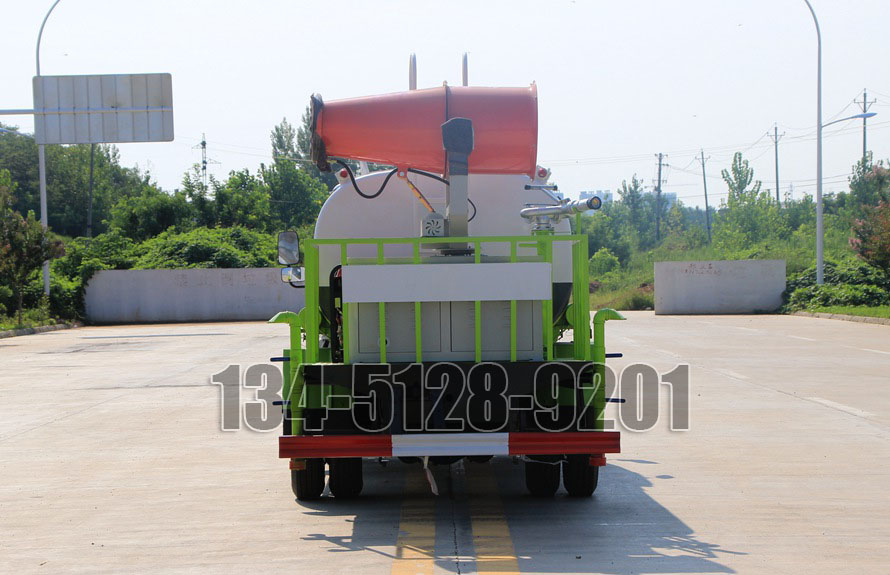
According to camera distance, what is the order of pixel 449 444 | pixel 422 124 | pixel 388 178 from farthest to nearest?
pixel 388 178 → pixel 422 124 → pixel 449 444

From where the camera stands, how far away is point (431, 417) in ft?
21.9

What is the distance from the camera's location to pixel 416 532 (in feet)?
21.2

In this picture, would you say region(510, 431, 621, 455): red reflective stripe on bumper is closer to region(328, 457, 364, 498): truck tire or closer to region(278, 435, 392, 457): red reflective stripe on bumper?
region(278, 435, 392, 457): red reflective stripe on bumper

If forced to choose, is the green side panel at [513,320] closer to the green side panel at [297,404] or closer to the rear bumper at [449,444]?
the rear bumper at [449,444]

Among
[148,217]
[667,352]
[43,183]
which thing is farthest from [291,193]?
[667,352]

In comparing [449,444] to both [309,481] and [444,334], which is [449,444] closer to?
[444,334]

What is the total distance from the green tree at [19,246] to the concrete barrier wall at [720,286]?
22906mm

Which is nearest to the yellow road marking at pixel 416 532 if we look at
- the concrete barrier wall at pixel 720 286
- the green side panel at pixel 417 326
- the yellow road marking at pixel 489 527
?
the yellow road marking at pixel 489 527

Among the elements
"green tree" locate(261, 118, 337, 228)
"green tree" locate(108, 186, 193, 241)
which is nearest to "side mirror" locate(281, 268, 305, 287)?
"green tree" locate(108, 186, 193, 241)

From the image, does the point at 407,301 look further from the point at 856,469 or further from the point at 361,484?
the point at 856,469

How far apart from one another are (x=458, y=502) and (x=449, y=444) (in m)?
1.14

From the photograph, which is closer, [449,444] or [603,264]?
[449,444]

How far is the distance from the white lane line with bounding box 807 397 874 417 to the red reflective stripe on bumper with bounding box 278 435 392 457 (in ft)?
23.3

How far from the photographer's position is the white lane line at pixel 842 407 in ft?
38.0
